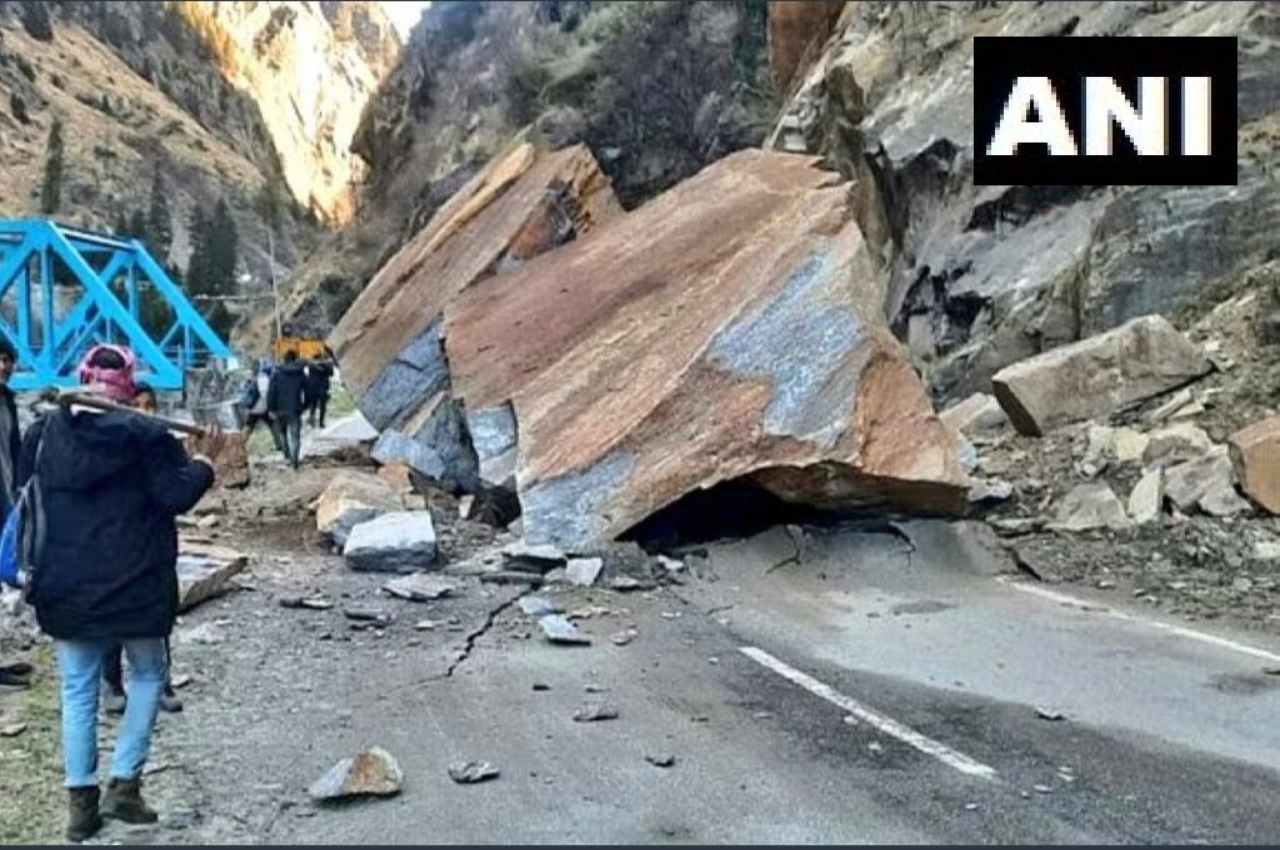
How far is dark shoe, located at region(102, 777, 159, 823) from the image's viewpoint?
14.5 feet

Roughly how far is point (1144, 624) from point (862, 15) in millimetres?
17318

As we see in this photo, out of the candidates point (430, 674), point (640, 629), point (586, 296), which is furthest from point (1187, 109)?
point (430, 674)

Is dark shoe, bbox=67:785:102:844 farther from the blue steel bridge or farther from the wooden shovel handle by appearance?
the blue steel bridge

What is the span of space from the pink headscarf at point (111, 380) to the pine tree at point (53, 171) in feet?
25.0

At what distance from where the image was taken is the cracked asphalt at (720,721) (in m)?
4.41

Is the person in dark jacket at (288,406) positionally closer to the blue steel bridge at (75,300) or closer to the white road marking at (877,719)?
the blue steel bridge at (75,300)

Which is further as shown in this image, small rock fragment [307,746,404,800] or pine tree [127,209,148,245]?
pine tree [127,209,148,245]

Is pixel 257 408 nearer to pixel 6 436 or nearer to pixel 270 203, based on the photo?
pixel 6 436

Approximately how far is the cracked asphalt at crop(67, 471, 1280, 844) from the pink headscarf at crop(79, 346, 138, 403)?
141cm

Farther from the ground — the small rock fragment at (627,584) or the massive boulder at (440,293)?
the massive boulder at (440,293)

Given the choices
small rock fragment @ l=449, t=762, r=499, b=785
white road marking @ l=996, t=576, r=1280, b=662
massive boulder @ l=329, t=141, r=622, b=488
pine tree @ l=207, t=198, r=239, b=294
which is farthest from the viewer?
pine tree @ l=207, t=198, r=239, b=294

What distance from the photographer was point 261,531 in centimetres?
1177

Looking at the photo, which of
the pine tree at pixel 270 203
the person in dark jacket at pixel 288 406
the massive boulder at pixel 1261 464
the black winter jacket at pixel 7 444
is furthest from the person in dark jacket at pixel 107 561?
the pine tree at pixel 270 203

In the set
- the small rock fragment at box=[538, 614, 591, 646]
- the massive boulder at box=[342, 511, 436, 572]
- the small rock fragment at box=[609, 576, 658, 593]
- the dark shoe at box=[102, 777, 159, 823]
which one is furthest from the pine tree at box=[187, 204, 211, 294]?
the dark shoe at box=[102, 777, 159, 823]
